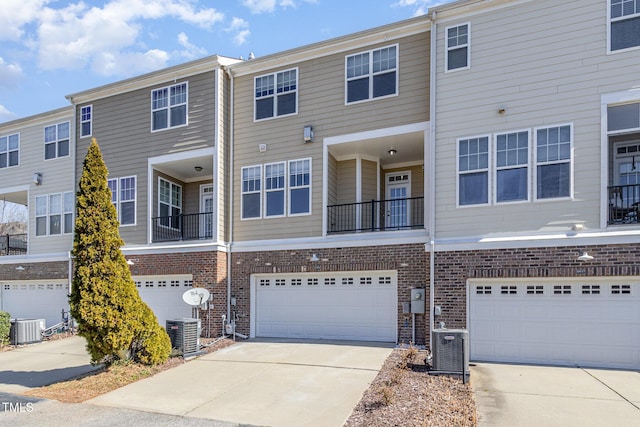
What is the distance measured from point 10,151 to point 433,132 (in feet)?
54.0

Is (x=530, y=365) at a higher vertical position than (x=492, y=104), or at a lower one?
lower

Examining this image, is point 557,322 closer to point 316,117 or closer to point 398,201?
point 398,201

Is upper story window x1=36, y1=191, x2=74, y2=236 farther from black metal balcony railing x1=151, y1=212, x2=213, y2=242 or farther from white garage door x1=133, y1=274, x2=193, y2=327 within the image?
white garage door x1=133, y1=274, x2=193, y2=327

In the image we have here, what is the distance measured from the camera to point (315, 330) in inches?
467

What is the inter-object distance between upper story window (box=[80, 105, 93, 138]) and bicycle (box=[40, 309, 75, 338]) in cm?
616

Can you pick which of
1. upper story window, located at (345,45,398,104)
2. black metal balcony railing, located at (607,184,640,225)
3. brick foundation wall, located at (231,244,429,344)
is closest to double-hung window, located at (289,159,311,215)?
brick foundation wall, located at (231,244,429,344)

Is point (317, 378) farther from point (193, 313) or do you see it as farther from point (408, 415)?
point (193, 313)

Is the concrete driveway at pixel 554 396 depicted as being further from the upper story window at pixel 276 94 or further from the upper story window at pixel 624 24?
the upper story window at pixel 276 94

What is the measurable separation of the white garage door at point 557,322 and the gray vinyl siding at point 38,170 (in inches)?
541

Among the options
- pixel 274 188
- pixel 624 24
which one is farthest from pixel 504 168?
pixel 274 188

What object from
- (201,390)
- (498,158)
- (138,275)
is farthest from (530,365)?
(138,275)

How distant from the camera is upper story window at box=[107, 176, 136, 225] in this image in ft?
46.3

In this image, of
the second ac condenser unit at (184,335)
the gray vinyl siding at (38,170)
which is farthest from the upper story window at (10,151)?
the second ac condenser unit at (184,335)

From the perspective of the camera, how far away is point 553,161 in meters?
9.49
